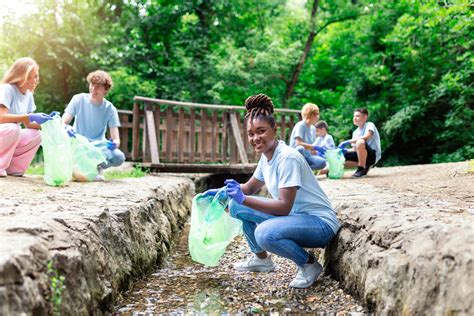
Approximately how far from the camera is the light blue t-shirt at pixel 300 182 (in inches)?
106

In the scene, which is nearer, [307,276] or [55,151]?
[307,276]

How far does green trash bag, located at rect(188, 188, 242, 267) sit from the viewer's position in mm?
2971

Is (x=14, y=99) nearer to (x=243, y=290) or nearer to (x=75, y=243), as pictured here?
(x=75, y=243)

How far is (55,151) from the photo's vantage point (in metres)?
4.38

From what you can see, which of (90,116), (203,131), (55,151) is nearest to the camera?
(55,151)

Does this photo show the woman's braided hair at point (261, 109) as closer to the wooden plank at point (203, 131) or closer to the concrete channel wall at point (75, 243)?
the concrete channel wall at point (75, 243)

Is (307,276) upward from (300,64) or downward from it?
downward

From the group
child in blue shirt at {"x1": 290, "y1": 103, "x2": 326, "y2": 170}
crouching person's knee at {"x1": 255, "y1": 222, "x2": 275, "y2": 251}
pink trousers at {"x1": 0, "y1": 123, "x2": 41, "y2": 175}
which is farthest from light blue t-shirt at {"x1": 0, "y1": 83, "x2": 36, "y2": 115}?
child in blue shirt at {"x1": 290, "y1": 103, "x2": 326, "y2": 170}

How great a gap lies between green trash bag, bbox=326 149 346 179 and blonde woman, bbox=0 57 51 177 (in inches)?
159

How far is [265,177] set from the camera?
116 inches

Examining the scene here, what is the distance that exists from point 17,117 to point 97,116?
1107mm

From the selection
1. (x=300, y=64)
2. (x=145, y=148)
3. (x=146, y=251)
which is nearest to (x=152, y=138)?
(x=145, y=148)

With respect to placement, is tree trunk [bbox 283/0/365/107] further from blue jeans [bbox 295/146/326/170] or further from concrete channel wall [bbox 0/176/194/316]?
concrete channel wall [bbox 0/176/194/316]

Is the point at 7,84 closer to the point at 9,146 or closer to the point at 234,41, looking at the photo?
the point at 9,146
